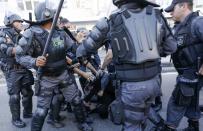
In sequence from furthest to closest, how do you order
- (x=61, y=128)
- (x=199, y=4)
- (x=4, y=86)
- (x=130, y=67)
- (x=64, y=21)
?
(x=199, y=4) < (x=4, y=86) < (x=64, y=21) < (x=61, y=128) < (x=130, y=67)

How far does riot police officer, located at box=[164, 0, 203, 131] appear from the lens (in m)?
3.46

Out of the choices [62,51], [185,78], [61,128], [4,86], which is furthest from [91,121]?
[4,86]

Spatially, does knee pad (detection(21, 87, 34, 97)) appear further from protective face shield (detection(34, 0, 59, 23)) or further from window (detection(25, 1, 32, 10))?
window (detection(25, 1, 32, 10))

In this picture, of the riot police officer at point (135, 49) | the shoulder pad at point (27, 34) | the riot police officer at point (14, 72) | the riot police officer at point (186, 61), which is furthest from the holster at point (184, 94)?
the riot police officer at point (14, 72)

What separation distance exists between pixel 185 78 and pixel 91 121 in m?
1.63

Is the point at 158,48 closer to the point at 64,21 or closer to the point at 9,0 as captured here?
the point at 64,21

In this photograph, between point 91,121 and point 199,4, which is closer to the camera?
point 91,121

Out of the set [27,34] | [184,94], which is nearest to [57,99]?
[27,34]

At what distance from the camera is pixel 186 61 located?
3.57 metres

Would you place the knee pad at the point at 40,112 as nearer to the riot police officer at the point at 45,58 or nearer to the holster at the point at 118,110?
the riot police officer at the point at 45,58

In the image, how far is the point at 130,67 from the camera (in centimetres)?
295

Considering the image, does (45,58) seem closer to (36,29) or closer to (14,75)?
(36,29)

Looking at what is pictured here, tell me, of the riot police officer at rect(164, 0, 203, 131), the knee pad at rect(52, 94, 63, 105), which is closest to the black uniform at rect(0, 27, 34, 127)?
the knee pad at rect(52, 94, 63, 105)

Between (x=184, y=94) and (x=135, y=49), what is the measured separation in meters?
1.09
